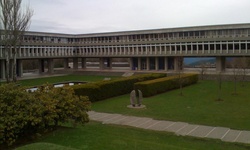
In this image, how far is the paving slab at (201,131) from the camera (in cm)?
1120

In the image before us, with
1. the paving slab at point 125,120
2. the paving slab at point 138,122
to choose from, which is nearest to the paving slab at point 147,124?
the paving slab at point 138,122

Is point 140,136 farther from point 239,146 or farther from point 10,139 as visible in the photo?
point 10,139

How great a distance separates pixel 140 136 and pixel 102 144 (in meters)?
2.69

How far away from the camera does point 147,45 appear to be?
5188 centimetres

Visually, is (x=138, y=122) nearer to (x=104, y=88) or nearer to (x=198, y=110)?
(x=198, y=110)

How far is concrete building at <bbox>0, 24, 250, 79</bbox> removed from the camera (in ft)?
142

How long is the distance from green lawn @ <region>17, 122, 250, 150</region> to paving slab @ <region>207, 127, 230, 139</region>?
0.78m

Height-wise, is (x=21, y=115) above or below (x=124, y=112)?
above

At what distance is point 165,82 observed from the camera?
25.8 m

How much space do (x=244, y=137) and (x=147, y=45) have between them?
42.0 metres

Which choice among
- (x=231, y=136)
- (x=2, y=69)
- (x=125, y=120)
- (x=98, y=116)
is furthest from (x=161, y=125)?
(x=2, y=69)

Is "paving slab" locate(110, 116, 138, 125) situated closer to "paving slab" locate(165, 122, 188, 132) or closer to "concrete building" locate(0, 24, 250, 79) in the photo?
"paving slab" locate(165, 122, 188, 132)

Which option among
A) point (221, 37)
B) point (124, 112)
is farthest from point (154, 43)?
point (124, 112)

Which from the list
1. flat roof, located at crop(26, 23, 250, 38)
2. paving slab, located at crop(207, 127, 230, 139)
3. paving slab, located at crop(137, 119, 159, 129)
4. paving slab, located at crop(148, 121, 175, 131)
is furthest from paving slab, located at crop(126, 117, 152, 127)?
flat roof, located at crop(26, 23, 250, 38)
